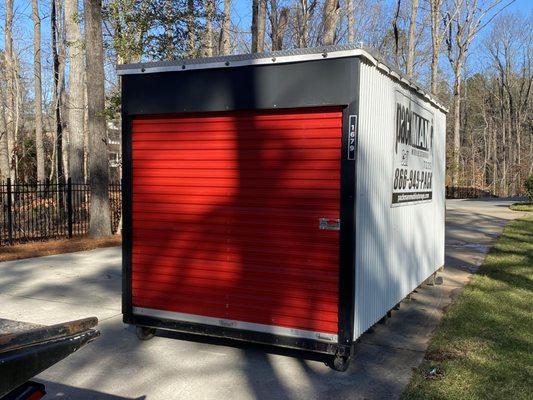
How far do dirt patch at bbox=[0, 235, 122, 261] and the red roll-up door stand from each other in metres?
7.01

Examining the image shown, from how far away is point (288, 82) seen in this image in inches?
209

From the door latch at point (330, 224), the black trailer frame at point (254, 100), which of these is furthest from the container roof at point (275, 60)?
the door latch at point (330, 224)

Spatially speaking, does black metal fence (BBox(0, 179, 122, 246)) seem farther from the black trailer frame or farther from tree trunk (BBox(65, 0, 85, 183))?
the black trailer frame

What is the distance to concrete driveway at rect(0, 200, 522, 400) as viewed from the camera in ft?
15.9

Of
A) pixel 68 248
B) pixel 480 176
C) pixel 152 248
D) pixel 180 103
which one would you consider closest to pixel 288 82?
pixel 180 103

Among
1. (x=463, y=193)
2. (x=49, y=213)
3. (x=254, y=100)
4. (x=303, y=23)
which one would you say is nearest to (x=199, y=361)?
(x=254, y=100)

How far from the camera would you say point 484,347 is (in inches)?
228

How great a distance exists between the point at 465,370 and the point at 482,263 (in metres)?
6.92

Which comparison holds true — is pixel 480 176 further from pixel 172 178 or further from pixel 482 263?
pixel 172 178

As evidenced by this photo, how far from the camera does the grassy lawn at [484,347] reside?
4.71 metres

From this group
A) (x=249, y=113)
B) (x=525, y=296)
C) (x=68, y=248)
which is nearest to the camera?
(x=249, y=113)

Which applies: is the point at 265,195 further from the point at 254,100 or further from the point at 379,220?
the point at 379,220

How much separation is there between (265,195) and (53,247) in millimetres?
9548

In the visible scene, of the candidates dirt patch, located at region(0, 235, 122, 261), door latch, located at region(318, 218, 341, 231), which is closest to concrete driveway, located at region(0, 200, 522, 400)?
door latch, located at region(318, 218, 341, 231)
